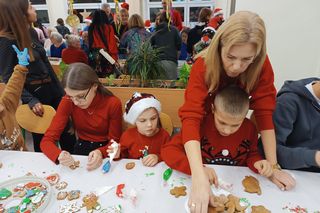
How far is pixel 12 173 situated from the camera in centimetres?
117

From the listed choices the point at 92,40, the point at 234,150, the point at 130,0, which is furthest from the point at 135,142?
the point at 130,0

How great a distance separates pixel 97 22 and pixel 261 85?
3.07 meters

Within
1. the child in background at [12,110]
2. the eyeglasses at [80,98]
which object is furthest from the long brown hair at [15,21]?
the eyeglasses at [80,98]

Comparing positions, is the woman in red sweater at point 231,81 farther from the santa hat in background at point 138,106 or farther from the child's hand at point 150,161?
the santa hat in background at point 138,106

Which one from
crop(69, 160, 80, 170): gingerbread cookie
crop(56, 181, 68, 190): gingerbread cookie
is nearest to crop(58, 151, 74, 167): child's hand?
crop(69, 160, 80, 170): gingerbread cookie

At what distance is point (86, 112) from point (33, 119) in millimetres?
413

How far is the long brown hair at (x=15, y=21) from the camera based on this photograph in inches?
66.1

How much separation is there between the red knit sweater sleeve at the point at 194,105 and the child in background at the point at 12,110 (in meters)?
1.09

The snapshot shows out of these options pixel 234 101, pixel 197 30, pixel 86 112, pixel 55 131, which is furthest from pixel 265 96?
pixel 197 30

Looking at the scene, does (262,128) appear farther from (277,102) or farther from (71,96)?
(71,96)

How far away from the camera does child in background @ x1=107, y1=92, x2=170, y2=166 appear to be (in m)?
1.46

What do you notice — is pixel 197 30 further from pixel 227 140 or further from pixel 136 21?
pixel 227 140

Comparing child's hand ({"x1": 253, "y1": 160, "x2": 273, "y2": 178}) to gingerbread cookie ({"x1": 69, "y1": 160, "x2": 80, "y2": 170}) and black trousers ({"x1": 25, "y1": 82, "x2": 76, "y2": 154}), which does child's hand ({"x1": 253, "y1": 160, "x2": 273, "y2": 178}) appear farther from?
black trousers ({"x1": 25, "y1": 82, "x2": 76, "y2": 154})

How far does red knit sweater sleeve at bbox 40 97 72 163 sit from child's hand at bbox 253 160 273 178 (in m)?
0.96
